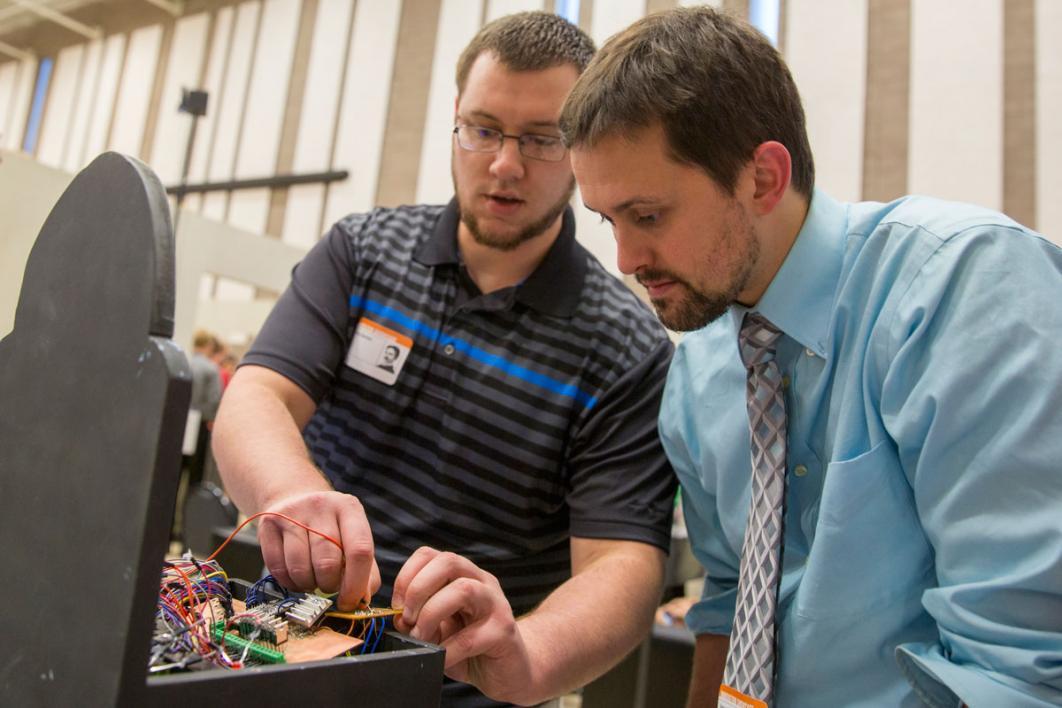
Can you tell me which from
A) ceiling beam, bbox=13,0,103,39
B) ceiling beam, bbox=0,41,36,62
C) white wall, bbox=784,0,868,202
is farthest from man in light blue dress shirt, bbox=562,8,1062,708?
ceiling beam, bbox=0,41,36,62

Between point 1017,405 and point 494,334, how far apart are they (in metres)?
0.67

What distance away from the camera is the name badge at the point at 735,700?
2.95 feet

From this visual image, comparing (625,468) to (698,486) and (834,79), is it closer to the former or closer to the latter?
(698,486)

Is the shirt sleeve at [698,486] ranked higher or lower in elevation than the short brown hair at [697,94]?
lower

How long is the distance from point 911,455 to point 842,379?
117 millimetres

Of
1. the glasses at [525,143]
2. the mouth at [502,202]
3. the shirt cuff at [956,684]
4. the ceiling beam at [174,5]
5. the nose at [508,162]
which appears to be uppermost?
the ceiling beam at [174,5]

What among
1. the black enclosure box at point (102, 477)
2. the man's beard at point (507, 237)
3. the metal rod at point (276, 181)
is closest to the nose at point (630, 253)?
the man's beard at point (507, 237)

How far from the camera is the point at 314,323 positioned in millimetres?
1201

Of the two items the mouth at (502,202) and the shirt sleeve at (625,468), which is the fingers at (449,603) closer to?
the shirt sleeve at (625,468)

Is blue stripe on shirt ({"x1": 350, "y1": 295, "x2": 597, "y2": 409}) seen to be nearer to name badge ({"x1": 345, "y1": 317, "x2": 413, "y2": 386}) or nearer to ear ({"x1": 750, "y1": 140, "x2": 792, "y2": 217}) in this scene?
name badge ({"x1": 345, "y1": 317, "x2": 413, "y2": 386})

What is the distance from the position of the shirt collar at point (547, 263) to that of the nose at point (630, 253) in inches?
7.8

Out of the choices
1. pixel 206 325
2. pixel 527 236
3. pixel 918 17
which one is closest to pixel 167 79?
pixel 206 325

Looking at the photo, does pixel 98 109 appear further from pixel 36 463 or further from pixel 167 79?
pixel 36 463

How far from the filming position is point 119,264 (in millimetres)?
480
